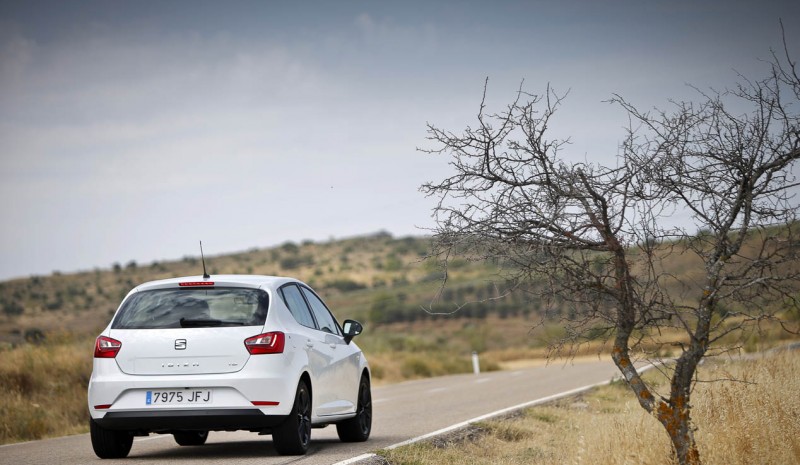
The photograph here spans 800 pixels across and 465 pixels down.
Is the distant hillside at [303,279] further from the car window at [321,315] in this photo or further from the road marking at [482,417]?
the car window at [321,315]

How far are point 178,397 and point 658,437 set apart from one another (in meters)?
4.54

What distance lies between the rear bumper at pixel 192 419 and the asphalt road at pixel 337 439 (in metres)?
0.46

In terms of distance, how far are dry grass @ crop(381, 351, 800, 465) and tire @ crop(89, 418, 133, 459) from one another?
263 cm

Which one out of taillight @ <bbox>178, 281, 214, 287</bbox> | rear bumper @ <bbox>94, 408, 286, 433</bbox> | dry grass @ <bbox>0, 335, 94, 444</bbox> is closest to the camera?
rear bumper @ <bbox>94, 408, 286, 433</bbox>

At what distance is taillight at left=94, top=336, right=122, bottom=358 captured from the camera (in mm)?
10242

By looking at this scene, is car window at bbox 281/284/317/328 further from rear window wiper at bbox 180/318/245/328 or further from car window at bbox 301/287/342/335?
rear window wiper at bbox 180/318/245/328

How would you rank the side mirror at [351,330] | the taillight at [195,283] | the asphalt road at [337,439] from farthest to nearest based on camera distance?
the side mirror at [351,330], the asphalt road at [337,439], the taillight at [195,283]

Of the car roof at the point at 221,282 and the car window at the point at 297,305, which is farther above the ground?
the car roof at the point at 221,282

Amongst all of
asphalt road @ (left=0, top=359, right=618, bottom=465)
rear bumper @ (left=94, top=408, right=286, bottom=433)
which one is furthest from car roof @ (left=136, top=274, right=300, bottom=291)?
asphalt road @ (left=0, top=359, right=618, bottom=465)

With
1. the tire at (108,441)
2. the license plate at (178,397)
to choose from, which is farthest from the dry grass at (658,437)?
the tire at (108,441)

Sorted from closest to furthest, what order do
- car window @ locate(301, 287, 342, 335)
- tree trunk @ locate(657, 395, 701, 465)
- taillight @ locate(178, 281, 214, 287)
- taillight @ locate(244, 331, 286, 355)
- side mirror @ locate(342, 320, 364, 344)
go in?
tree trunk @ locate(657, 395, 701, 465), taillight @ locate(244, 331, 286, 355), taillight @ locate(178, 281, 214, 287), car window @ locate(301, 287, 342, 335), side mirror @ locate(342, 320, 364, 344)

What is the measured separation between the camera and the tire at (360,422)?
12508 millimetres

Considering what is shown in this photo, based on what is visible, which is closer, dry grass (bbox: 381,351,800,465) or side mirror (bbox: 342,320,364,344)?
dry grass (bbox: 381,351,800,465)

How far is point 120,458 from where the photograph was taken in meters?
10.9
